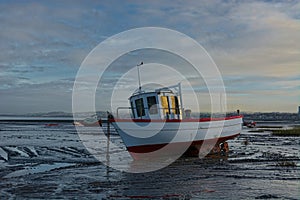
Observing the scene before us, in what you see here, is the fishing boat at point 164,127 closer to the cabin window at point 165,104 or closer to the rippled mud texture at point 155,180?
the cabin window at point 165,104

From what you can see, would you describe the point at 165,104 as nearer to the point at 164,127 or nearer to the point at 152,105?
the point at 152,105

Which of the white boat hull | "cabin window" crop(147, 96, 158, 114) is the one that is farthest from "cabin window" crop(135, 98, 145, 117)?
the white boat hull

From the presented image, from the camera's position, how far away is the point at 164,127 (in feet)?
71.5

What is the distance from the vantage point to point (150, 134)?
70.5 feet

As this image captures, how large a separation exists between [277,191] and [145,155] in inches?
407

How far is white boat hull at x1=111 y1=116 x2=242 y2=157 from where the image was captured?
2139 centimetres

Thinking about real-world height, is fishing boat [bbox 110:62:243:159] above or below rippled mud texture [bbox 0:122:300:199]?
above

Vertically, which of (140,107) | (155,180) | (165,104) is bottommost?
(155,180)

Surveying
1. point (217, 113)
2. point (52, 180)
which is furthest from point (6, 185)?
point (217, 113)

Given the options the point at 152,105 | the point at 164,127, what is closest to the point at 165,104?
the point at 152,105

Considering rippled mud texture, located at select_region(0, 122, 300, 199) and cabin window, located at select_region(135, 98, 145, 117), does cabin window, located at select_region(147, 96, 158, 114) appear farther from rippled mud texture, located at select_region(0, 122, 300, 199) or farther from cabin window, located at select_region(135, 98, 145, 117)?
rippled mud texture, located at select_region(0, 122, 300, 199)

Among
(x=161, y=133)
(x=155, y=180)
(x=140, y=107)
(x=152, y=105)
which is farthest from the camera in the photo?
(x=140, y=107)

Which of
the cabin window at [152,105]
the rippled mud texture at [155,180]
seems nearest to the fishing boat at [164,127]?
the cabin window at [152,105]

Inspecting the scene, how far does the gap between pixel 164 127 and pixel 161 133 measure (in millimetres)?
380
